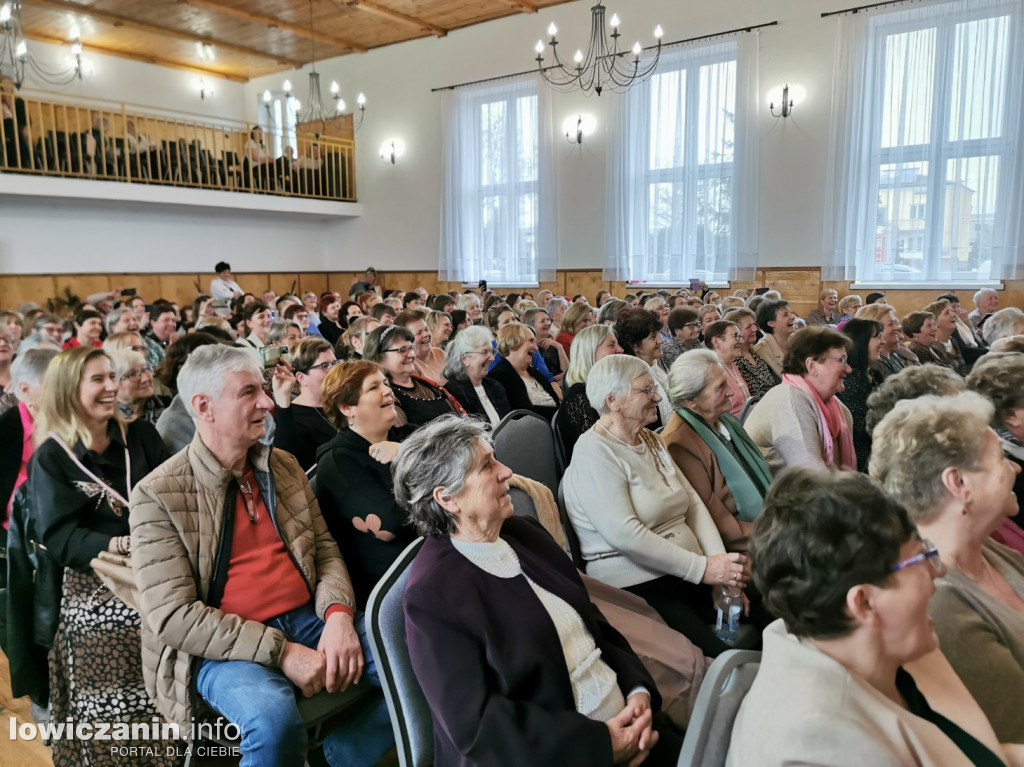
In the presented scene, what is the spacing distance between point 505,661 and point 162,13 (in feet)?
41.8

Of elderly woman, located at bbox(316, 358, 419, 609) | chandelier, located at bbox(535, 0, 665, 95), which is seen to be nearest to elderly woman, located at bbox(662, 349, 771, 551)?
elderly woman, located at bbox(316, 358, 419, 609)

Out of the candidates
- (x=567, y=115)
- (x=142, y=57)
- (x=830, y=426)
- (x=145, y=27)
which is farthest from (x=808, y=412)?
(x=142, y=57)

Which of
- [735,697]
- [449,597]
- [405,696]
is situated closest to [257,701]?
[405,696]

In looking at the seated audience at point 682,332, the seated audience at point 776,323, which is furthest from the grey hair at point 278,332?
the seated audience at point 776,323

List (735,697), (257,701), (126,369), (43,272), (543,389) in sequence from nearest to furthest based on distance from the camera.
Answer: (735,697), (257,701), (126,369), (543,389), (43,272)

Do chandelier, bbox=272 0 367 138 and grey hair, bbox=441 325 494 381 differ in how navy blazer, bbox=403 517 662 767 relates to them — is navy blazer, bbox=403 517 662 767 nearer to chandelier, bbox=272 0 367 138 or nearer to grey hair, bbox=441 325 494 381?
grey hair, bbox=441 325 494 381

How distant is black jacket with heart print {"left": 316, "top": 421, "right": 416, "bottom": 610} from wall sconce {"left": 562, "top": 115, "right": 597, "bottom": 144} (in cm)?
955

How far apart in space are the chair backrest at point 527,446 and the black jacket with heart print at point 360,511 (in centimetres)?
48

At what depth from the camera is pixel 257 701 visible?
1.59m

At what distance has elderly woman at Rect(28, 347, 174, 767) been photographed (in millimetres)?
1811

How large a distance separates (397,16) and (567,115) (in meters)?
3.12

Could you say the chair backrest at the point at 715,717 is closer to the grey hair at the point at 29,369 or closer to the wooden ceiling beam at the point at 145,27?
the grey hair at the point at 29,369

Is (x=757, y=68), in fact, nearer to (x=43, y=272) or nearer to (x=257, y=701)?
(x=257, y=701)

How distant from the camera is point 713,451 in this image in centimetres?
243
